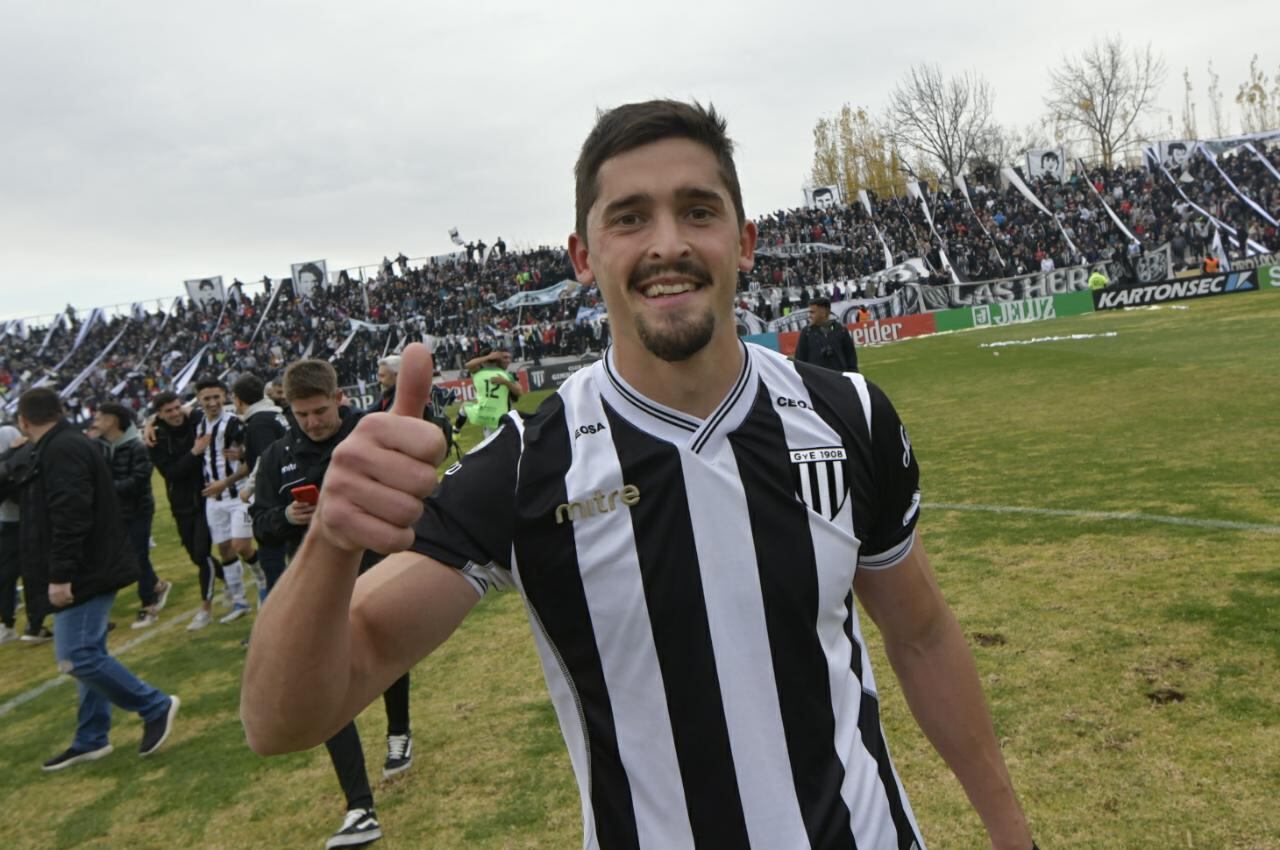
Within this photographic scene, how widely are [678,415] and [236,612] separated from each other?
821 cm

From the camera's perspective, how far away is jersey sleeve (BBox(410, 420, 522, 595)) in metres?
1.79

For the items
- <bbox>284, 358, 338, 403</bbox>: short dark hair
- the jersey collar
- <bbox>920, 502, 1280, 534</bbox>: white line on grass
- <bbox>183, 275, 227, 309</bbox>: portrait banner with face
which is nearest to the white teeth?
the jersey collar

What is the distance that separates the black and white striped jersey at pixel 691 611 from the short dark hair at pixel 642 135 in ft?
1.75

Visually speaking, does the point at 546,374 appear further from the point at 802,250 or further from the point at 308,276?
the point at 308,276

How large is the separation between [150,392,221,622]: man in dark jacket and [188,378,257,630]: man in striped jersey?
10 centimetres

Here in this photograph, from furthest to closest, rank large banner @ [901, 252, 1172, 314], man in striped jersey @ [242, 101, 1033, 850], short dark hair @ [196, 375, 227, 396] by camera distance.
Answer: large banner @ [901, 252, 1172, 314] < short dark hair @ [196, 375, 227, 396] < man in striped jersey @ [242, 101, 1033, 850]

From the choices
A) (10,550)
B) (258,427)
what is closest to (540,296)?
(10,550)

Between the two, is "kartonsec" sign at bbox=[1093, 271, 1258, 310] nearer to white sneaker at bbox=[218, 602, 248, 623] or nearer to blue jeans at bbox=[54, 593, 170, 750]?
white sneaker at bbox=[218, 602, 248, 623]

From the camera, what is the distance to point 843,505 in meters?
1.96

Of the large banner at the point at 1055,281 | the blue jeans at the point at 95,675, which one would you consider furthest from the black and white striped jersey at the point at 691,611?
the large banner at the point at 1055,281

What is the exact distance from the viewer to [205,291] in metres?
52.7

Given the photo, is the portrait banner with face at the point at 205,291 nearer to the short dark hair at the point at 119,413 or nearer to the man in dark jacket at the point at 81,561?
the short dark hair at the point at 119,413

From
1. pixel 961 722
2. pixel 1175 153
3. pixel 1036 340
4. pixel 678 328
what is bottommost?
pixel 1036 340

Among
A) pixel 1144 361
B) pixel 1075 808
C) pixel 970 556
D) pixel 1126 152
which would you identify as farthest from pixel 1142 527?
pixel 1126 152
